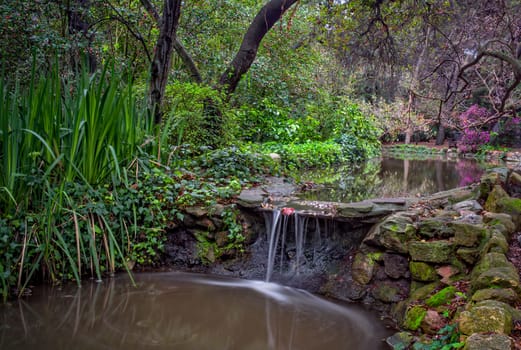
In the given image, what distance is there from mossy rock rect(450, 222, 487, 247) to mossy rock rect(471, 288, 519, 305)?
0.80m

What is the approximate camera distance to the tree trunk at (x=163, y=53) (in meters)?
5.13

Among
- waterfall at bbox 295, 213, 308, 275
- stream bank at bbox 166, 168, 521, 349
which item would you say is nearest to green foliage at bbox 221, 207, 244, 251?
stream bank at bbox 166, 168, 521, 349

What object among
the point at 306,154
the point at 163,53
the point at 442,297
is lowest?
the point at 442,297

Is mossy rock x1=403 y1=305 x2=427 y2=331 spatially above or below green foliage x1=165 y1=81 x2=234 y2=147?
below

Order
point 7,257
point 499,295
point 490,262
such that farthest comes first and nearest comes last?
point 7,257 → point 490,262 → point 499,295

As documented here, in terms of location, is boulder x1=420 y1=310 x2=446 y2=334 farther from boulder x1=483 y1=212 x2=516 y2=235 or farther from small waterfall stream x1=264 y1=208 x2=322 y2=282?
small waterfall stream x1=264 y1=208 x2=322 y2=282

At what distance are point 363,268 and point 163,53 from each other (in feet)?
11.6

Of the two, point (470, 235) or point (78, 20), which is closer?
point (470, 235)

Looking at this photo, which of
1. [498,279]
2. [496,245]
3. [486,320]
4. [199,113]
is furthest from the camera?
[199,113]

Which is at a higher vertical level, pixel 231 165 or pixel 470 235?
pixel 231 165

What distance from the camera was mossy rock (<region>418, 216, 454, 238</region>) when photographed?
357cm

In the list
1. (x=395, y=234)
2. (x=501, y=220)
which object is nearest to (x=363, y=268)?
(x=395, y=234)

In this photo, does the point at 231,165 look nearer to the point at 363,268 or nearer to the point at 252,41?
the point at 363,268

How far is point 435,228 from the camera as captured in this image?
3656 millimetres
